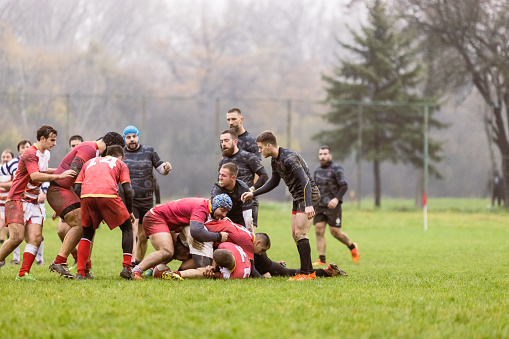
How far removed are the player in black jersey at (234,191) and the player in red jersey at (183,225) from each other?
0.34 metres

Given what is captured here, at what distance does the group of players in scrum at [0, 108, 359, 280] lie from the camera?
7.87 meters

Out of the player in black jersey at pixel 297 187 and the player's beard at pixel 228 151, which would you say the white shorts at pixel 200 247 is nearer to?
the player in black jersey at pixel 297 187

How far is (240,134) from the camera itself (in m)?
9.80

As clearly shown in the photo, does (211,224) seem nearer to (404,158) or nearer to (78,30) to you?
(404,158)

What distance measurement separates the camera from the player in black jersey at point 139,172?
9.67m

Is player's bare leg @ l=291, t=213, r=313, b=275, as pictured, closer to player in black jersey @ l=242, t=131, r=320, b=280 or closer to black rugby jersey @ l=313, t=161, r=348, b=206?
player in black jersey @ l=242, t=131, r=320, b=280

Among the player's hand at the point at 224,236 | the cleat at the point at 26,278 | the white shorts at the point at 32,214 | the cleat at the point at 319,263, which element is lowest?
the cleat at the point at 319,263

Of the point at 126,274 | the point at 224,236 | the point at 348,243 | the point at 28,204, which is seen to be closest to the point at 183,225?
the point at 224,236

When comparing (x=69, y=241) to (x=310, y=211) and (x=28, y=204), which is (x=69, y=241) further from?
(x=310, y=211)

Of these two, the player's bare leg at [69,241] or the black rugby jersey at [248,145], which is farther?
the black rugby jersey at [248,145]

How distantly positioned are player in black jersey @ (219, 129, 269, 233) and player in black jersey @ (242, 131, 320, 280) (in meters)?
0.75

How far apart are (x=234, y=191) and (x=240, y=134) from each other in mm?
1442

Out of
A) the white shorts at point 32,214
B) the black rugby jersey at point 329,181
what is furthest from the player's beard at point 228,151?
the black rugby jersey at point 329,181

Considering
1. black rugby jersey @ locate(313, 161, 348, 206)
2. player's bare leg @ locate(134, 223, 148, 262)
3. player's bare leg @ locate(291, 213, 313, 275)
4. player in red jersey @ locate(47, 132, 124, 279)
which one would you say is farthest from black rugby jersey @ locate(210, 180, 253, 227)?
black rugby jersey @ locate(313, 161, 348, 206)
